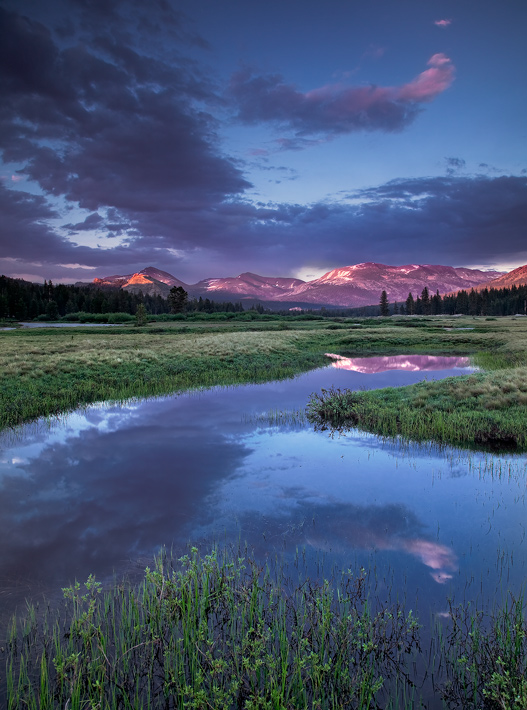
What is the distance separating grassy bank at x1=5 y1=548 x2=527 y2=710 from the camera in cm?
400

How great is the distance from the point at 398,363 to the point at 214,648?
35.8 meters

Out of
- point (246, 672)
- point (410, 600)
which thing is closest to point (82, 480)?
point (246, 672)

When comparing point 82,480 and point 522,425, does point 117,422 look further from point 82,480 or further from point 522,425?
point 522,425

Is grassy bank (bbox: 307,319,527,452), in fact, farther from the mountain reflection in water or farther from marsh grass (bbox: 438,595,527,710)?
the mountain reflection in water

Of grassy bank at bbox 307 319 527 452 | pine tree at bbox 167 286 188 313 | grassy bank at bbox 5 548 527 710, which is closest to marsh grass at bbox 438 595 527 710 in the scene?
grassy bank at bbox 5 548 527 710

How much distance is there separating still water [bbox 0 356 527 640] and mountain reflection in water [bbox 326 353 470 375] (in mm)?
20245

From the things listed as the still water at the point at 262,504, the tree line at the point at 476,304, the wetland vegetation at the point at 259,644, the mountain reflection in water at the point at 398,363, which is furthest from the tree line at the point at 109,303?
the wetland vegetation at the point at 259,644

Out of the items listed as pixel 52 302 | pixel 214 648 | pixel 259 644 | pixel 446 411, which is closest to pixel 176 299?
pixel 52 302

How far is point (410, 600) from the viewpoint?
5.63 m

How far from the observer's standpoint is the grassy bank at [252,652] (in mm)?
4000

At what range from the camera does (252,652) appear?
425 centimetres

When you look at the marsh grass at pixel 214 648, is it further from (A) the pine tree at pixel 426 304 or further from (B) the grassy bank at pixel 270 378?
(A) the pine tree at pixel 426 304

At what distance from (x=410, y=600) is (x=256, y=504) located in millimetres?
4201

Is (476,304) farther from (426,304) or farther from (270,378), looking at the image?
(270,378)
